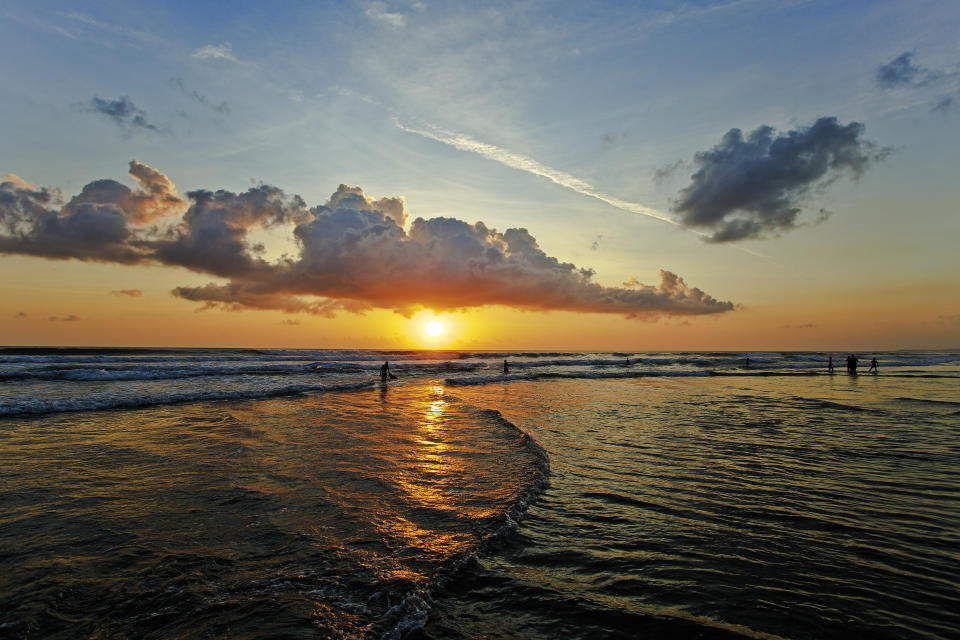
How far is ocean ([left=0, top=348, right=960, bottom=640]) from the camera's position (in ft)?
16.9

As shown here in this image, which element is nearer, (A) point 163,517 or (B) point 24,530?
→ (B) point 24,530

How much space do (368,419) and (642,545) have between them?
50.5 ft

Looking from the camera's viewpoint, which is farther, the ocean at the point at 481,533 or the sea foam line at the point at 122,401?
the sea foam line at the point at 122,401

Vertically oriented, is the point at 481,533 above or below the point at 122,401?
above

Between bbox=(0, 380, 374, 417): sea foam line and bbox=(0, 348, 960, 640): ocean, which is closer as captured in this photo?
bbox=(0, 348, 960, 640): ocean

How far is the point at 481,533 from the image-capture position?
7.58m

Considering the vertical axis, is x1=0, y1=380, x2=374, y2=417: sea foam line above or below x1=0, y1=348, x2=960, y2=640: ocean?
below

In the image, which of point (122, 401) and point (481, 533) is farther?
point (122, 401)

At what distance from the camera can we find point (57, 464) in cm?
1192

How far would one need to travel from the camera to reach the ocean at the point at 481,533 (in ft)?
16.9

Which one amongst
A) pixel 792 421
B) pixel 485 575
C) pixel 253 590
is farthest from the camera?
pixel 792 421

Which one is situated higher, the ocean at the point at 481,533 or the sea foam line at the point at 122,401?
the ocean at the point at 481,533

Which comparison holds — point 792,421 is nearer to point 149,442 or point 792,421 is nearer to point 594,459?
point 594,459

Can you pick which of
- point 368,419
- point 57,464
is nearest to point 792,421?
point 368,419
